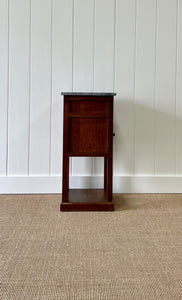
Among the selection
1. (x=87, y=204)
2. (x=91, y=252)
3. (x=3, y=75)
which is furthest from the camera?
(x=3, y=75)

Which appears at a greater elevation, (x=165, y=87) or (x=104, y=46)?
(x=104, y=46)

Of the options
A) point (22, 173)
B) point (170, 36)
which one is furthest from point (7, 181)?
point (170, 36)

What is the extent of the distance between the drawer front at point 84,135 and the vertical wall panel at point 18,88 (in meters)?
0.47

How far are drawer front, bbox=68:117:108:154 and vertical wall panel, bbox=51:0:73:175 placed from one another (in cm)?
37

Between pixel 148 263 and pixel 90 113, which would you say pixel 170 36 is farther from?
pixel 148 263

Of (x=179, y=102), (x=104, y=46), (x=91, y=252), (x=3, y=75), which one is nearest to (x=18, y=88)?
(x=3, y=75)

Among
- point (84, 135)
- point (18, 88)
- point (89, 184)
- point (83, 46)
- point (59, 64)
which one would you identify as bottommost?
point (89, 184)

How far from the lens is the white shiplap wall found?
76.7 inches

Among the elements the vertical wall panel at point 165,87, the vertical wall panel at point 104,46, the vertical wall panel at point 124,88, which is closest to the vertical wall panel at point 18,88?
the vertical wall panel at point 104,46

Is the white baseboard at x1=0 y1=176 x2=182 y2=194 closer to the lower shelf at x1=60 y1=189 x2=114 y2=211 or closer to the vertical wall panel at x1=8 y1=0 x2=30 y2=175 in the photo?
the vertical wall panel at x1=8 y1=0 x2=30 y2=175

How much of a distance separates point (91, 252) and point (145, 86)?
1228mm

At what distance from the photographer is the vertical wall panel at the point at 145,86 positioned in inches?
78.2

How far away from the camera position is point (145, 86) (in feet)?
6.58

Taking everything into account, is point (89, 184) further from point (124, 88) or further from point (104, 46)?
point (104, 46)
